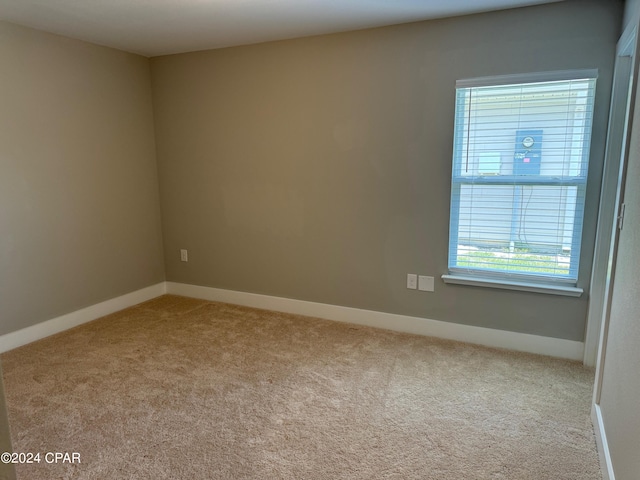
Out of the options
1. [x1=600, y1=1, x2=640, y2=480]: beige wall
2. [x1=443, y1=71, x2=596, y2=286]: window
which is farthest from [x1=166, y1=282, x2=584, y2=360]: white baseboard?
[x1=600, y1=1, x2=640, y2=480]: beige wall

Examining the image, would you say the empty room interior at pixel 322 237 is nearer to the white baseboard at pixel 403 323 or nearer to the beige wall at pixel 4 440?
the white baseboard at pixel 403 323

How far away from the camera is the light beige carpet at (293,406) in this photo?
1.84m

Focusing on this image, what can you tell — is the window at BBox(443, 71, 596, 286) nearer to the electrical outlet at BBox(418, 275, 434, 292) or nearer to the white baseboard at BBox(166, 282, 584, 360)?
the electrical outlet at BBox(418, 275, 434, 292)

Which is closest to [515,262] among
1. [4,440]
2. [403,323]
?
[403,323]

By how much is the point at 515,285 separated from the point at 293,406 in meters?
1.72

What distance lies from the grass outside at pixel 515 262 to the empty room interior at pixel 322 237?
0.04 feet

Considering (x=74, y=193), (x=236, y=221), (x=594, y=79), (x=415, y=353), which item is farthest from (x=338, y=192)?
(x=74, y=193)

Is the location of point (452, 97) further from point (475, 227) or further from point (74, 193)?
point (74, 193)

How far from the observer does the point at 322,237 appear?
3494mm

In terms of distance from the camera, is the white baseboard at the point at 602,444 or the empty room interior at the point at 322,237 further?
the empty room interior at the point at 322,237

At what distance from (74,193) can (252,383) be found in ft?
7.23

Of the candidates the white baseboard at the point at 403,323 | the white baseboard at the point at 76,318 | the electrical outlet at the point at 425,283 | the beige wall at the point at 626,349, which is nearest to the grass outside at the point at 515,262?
the electrical outlet at the point at 425,283

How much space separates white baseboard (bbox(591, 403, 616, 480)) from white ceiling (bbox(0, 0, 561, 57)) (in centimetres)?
237

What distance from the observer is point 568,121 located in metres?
2.61
